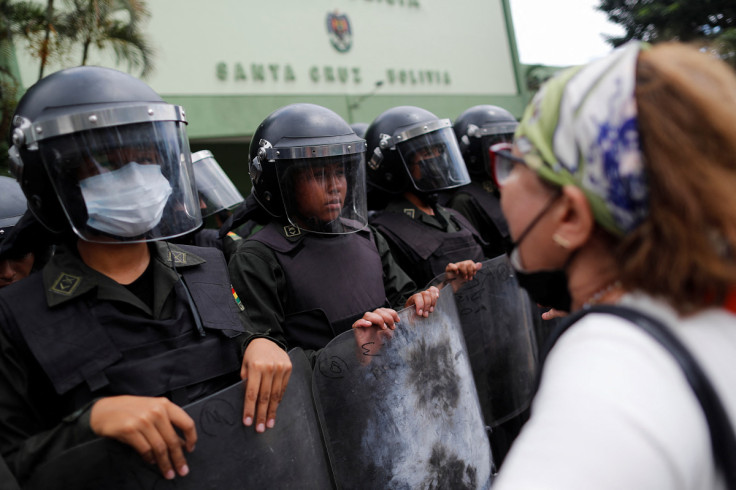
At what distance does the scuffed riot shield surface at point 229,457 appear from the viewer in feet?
4.13

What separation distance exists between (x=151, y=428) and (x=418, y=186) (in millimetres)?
2621

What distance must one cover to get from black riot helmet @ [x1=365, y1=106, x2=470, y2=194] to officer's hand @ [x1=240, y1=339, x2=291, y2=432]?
2213 mm

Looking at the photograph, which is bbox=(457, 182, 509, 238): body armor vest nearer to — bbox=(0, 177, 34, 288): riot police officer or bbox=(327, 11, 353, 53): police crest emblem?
bbox=(0, 177, 34, 288): riot police officer

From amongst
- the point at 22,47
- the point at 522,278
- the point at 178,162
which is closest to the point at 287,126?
the point at 178,162

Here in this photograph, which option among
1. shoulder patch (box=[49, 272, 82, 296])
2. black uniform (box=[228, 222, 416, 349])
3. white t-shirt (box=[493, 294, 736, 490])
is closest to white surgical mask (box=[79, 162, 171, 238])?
shoulder patch (box=[49, 272, 82, 296])

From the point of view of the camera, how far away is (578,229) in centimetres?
101

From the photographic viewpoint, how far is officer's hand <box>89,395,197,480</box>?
1.29 meters

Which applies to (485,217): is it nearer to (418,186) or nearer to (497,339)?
(418,186)

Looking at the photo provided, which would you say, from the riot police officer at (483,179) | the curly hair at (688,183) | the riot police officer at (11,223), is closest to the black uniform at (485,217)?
the riot police officer at (483,179)

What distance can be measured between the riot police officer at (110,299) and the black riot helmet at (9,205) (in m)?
1.47

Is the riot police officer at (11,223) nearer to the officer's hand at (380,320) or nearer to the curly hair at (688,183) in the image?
the officer's hand at (380,320)

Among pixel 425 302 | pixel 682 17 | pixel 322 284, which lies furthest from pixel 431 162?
pixel 682 17

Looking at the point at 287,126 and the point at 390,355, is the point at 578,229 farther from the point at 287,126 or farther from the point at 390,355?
the point at 287,126

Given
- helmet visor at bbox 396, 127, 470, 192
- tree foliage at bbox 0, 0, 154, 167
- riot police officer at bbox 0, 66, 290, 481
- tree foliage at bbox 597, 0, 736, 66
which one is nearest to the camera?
riot police officer at bbox 0, 66, 290, 481
